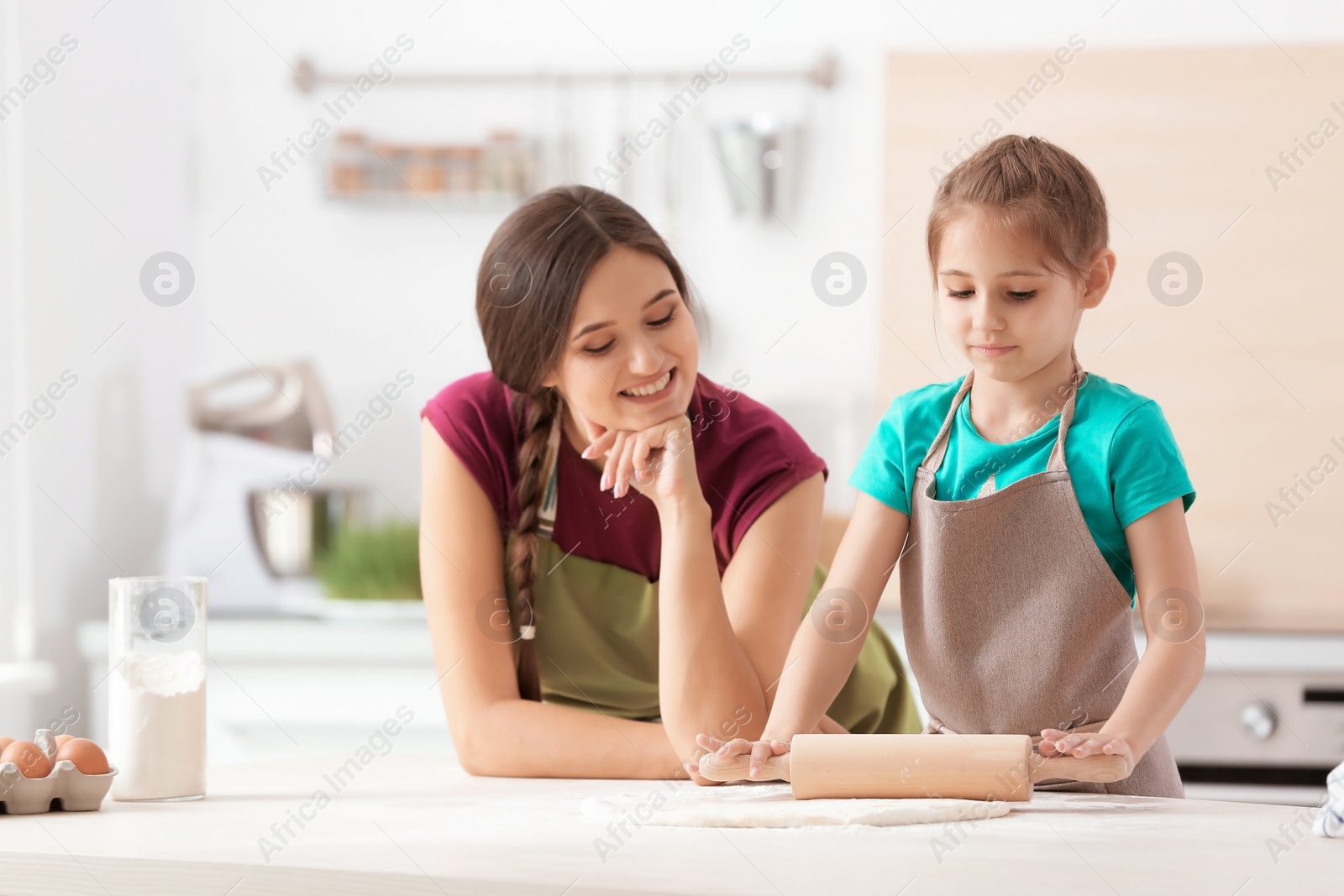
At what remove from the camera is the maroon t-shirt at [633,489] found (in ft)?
3.74

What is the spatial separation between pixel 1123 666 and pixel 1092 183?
1.17 ft

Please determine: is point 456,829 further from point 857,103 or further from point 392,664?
point 857,103

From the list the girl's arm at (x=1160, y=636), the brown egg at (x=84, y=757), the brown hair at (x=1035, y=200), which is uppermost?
the brown hair at (x=1035, y=200)

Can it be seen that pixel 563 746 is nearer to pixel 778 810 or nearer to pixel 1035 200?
pixel 778 810

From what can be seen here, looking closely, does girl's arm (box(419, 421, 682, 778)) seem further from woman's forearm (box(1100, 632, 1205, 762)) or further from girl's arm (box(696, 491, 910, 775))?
woman's forearm (box(1100, 632, 1205, 762))

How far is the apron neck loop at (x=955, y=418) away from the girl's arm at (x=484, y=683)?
0.99 feet

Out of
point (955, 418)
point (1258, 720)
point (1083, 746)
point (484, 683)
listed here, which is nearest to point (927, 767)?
point (1083, 746)

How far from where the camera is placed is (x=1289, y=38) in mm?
2150

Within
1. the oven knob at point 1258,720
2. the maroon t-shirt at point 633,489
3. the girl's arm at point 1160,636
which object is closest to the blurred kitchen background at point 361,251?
the oven knob at point 1258,720

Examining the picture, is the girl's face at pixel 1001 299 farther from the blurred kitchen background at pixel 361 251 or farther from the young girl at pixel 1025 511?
the blurred kitchen background at pixel 361 251

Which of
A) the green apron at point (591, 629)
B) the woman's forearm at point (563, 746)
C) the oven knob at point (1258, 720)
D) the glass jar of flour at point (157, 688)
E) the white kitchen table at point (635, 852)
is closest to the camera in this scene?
the white kitchen table at point (635, 852)

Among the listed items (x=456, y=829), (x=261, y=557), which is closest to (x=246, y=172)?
(x=261, y=557)

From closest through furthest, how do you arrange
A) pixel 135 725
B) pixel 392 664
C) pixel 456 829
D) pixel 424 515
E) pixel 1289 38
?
1. pixel 456 829
2. pixel 135 725
3. pixel 424 515
4. pixel 392 664
5. pixel 1289 38

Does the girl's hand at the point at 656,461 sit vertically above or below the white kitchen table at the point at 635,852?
above
